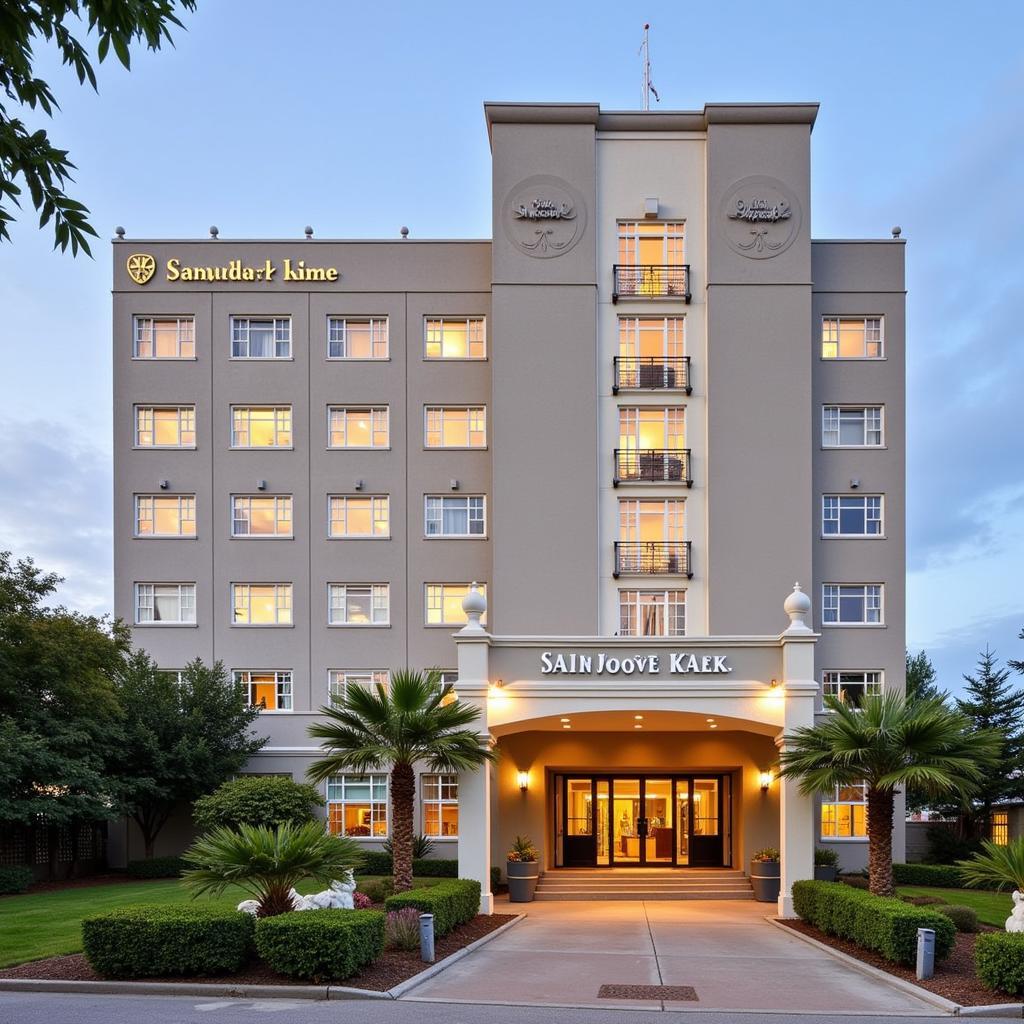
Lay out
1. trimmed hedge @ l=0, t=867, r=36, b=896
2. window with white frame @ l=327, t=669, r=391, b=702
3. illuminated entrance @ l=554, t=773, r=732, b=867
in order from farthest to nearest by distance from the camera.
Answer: window with white frame @ l=327, t=669, r=391, b=702 → illuminated entrance @ l=554, t=773, r=732, b=867 → trimmed hedge @ l=0, t=867, r=36, b=896

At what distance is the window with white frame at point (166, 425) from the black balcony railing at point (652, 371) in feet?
43.9

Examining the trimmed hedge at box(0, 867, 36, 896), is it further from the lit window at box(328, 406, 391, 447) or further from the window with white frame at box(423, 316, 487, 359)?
the window with white frame at box(423, 316, 487, 359)

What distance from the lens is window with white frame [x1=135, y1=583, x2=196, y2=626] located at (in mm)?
35781

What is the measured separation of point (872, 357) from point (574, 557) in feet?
37.3

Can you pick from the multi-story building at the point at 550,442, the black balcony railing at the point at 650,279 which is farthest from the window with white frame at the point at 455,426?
the black balcony railing at the point at 650,279

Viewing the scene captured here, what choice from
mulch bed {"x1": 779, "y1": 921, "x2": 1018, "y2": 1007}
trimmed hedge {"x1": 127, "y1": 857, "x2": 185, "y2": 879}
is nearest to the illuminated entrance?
trimmed hedge {"x1": 127, "y1": 857, "x2": 185, "y2": 879}

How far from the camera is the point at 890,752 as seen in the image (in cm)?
2017

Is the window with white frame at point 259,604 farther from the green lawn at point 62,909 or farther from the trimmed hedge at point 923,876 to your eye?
the trimmed hedge at point 923,876

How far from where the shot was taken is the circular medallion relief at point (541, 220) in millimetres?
34844

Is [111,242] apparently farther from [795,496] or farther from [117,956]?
[117,956]

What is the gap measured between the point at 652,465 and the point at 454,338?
7501mm

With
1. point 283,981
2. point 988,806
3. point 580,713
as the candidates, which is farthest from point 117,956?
point 988,806

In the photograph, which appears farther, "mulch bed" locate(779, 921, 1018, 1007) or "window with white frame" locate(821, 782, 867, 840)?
"window with white frame" locate(821, 782, 867, 840)

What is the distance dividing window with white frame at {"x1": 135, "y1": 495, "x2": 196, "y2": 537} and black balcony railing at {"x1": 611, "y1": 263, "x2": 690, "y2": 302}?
14.8 m
